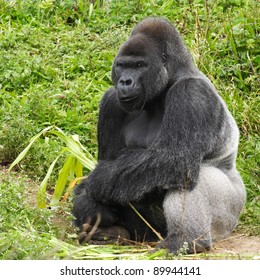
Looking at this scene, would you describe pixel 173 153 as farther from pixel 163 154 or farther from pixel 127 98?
pixel 127 98

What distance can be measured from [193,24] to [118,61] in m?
2.99

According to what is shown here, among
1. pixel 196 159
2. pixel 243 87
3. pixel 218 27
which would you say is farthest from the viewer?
pixel 218 27

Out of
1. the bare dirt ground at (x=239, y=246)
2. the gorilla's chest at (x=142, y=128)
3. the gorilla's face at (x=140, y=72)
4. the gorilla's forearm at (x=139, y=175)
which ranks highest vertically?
the gorilla's face at (x=140, y=72)

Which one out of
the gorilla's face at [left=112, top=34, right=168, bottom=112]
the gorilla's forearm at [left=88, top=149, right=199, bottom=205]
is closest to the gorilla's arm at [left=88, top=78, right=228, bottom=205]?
the gorilla's forearm at [left=88, top=149, right=199, bottom=205]

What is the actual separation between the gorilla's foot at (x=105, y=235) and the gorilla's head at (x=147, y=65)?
808 millimetres

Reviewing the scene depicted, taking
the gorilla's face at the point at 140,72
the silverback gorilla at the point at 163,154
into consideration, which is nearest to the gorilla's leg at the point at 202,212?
the silverback gorilla at the point at 163,154

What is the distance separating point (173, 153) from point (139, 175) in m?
0.27

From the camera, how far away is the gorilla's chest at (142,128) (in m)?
5.89

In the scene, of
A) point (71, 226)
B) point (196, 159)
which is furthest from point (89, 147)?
point (196, 159)

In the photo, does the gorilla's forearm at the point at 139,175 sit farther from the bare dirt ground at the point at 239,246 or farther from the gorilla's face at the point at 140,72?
the bare dirt ground at the point at 239,246

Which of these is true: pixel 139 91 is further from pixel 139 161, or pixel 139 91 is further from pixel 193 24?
pixel 193 24

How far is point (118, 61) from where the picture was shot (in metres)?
5.77

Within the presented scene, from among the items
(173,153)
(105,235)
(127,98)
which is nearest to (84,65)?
(127,98)

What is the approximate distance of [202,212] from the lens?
216 inches
